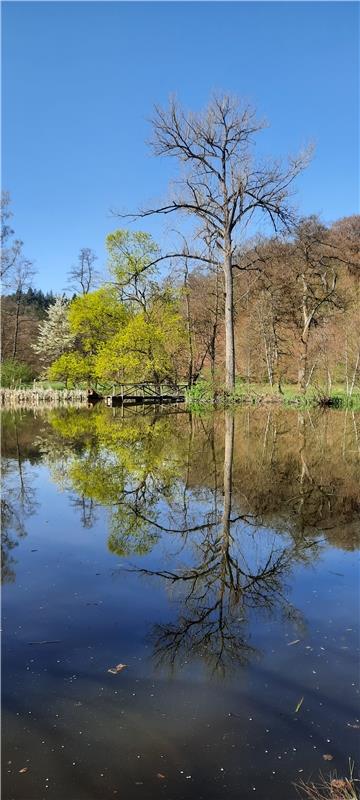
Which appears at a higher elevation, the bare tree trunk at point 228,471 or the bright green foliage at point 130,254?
the bright green foliage at point 130,254

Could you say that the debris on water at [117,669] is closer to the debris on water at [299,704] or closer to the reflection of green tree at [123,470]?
the debris on water at [299,704]

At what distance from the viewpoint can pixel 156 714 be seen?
2537 mm

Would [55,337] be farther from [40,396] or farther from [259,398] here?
[259,398]

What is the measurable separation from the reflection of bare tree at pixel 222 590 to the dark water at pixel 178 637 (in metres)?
0.02

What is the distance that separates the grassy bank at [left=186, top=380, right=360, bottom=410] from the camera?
24000 millimetres

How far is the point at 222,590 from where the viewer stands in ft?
13.0

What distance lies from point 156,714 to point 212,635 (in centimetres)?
79

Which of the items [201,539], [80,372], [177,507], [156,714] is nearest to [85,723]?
[156,714]

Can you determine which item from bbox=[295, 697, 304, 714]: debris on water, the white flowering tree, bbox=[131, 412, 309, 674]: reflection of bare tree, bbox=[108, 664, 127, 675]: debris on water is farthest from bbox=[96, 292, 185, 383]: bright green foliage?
bbox=[295, 697, 304, 714]: debris on water

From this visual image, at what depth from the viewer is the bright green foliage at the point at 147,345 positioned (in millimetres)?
27875

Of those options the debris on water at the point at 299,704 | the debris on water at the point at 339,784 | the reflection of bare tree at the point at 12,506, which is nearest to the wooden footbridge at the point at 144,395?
the reflection of bare tree at the point at 12,506

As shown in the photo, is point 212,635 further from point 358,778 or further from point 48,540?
point 48,540

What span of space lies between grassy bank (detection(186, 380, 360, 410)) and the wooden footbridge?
146 inches

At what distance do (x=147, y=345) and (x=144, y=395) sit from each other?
3538 millimetres
